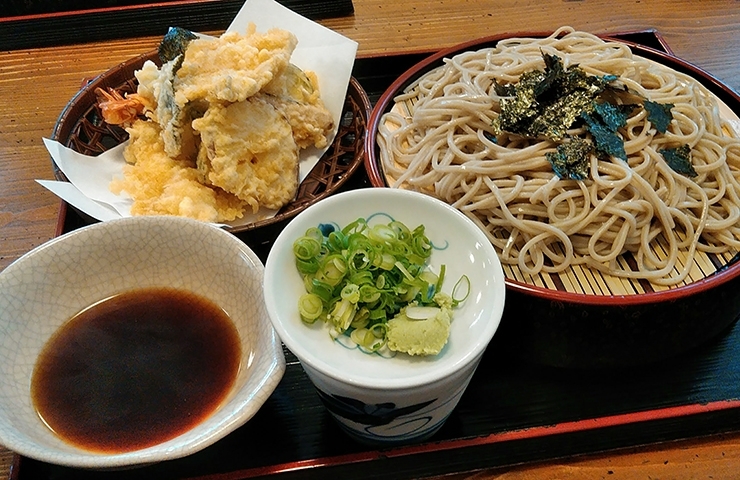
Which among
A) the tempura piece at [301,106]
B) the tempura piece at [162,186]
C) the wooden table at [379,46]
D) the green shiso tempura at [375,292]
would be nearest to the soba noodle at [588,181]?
the tempura piece at [301,106]

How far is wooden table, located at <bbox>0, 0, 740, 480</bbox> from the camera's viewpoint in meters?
2.31

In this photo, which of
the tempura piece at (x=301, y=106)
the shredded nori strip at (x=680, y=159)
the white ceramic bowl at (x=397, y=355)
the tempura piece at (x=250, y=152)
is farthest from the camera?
the tempura piece at (x=301, y=106)

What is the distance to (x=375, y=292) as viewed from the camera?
1.37 m

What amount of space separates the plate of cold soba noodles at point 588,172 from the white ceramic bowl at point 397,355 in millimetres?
219

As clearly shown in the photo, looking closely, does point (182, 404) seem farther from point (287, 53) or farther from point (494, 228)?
point (287, 53)

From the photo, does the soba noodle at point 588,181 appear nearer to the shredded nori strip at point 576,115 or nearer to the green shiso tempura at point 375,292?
the shredded nori strip at point 576,115

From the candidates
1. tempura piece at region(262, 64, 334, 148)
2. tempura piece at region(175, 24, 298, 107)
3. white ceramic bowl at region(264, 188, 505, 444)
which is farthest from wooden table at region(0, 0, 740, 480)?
white ceramic bowl at region(264, 188, 505, 444)

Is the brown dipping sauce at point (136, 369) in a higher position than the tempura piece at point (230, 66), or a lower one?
lower

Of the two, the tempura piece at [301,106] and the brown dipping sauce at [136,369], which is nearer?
the brown dipping sauce at [136,369]

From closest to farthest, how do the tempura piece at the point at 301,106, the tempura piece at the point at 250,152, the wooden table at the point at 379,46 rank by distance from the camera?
the tempura piece at the point at 250,152 → the tempura piece at the point at 301,106 → the wooden table at the point at 379,46

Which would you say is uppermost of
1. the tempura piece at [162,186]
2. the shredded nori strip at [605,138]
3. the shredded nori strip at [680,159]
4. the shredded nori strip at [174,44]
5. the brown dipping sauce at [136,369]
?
the shredded nori strip at [605,138]

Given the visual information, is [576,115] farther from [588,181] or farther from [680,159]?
[680,159]

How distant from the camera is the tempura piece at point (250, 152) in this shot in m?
1.99

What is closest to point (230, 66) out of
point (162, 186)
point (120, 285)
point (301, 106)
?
point (301, 106)
